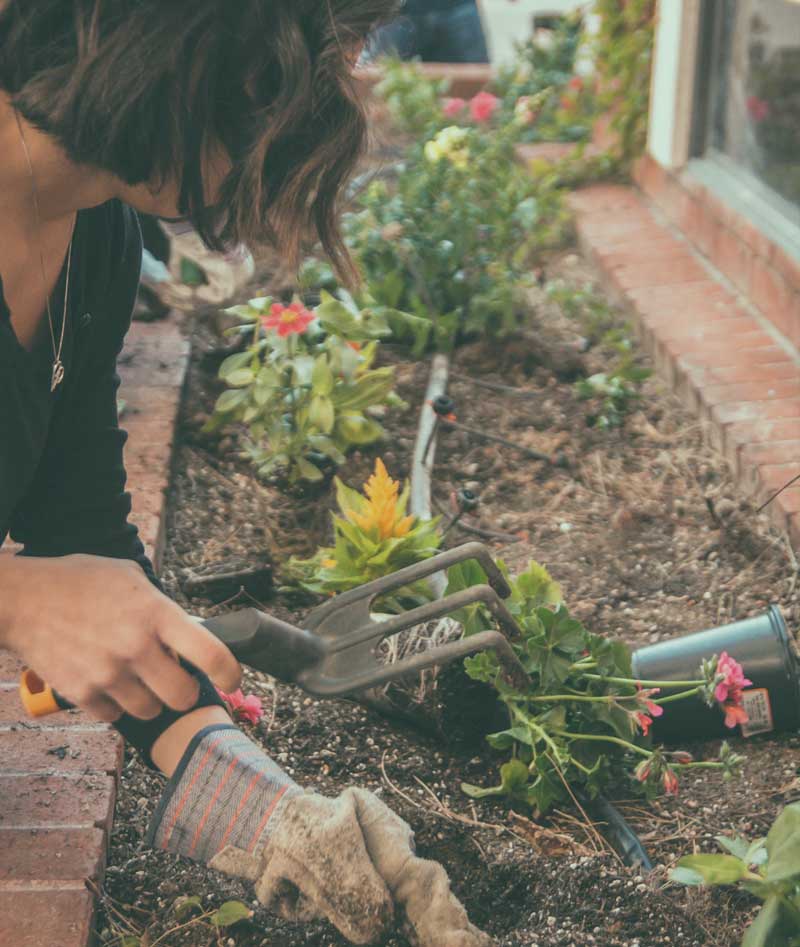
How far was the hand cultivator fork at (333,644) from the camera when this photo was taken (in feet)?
4.10

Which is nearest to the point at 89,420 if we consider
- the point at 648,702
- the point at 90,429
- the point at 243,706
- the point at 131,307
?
the point at 90,429

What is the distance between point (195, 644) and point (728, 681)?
0.83m

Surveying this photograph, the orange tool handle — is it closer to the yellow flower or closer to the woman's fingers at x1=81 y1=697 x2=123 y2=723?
the woman's fingers at x1=81 y1=697 x2=123 y2=723

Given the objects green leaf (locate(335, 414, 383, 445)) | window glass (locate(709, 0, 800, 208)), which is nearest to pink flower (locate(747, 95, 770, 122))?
window glass (locate(709, 0, 800, 208))

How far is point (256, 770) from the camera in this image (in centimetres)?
144

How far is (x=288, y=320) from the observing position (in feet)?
8.07

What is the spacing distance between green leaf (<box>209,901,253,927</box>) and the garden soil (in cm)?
3

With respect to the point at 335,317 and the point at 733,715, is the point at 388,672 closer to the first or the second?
the point at 733,715

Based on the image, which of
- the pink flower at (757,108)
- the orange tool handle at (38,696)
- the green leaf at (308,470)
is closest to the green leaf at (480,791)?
the orange tool handle at (38,696)

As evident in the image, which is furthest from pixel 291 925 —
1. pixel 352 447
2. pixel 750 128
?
pixel 750 128

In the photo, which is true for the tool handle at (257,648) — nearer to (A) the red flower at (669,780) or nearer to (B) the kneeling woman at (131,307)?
(B) the kneeling woman at (131,307)

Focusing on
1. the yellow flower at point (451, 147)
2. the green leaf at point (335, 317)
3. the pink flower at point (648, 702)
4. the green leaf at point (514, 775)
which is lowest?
the green leaf at point (514, 775)

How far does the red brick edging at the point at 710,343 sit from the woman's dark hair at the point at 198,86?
1.41 m

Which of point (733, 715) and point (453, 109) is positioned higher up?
point (453, 109)
